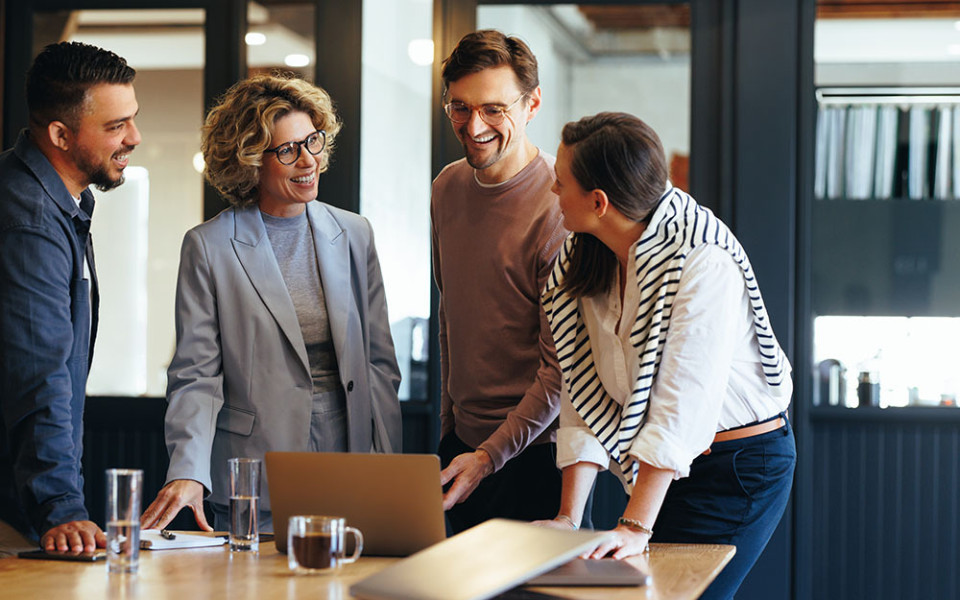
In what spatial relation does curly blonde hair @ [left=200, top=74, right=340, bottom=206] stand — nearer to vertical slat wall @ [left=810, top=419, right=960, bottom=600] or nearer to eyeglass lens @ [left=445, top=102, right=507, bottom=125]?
eyeglass lens @ [left=445, top=102, right=507, bottom=125]

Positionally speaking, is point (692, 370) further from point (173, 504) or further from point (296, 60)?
point (296, 60)

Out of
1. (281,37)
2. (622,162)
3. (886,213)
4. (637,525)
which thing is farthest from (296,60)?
(637,525)

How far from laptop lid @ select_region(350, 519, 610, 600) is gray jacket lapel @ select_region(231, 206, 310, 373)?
40.8 inches

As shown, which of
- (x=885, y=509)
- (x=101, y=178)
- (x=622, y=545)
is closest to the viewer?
(x=622, y=545)

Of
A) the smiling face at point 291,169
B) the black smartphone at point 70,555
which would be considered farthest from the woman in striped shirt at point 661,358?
the black smartphone at point 70,555

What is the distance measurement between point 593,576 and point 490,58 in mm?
1280

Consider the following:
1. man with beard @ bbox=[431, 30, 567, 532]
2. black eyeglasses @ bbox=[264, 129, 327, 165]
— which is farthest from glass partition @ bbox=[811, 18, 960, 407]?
black eyeglasses @ bbox=[264, 129, 327, 165]

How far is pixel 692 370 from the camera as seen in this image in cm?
190

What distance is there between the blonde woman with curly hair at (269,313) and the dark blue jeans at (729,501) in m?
0.83

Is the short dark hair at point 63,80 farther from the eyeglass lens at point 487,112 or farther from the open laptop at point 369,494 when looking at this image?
the open laptop at point 369,494

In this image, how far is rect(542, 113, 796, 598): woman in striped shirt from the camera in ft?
6.25

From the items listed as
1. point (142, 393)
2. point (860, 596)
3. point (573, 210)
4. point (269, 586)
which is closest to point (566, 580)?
point (269, 586)

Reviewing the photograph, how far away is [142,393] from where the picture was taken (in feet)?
13.9

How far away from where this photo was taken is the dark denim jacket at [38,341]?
1.99 m
